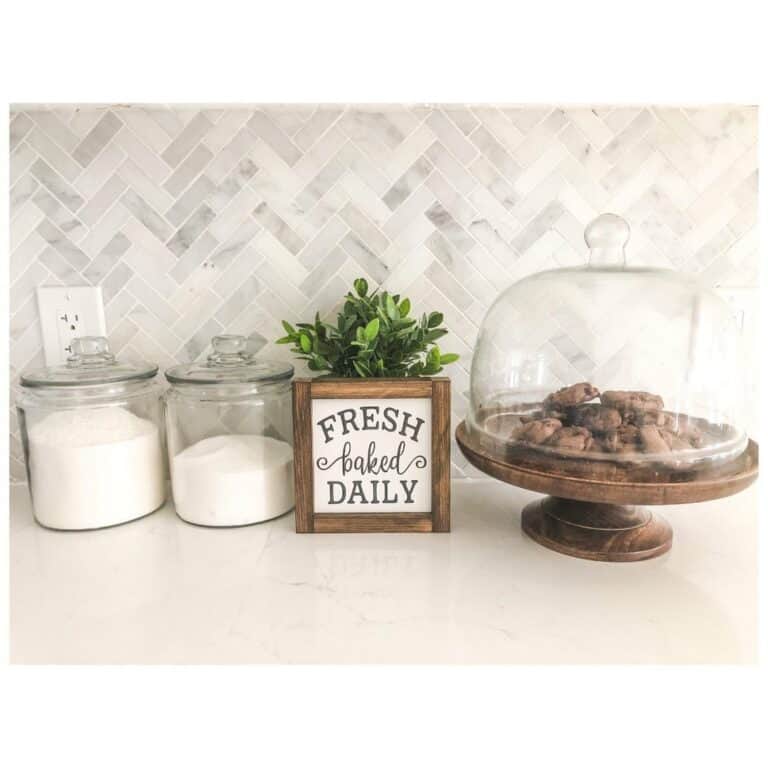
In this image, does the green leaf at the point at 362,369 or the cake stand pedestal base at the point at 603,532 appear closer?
the cake stand pedestal base at the point at 603,532

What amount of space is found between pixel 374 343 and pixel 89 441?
1.48ft

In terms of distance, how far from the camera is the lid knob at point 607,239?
0.97 metres

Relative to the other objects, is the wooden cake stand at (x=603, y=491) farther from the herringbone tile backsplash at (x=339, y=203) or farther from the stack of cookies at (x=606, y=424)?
the herringbone tile backsplash at (x=339, y=203)

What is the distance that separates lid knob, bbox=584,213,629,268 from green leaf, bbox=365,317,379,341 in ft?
1.13

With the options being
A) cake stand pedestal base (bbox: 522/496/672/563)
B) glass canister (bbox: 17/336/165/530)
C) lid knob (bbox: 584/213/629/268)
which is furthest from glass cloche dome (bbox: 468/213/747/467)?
glass canister (bbox: 17/336/165/530)

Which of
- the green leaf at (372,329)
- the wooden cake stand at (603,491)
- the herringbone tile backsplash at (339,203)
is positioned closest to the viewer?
the wooden cake stand at (603,491)

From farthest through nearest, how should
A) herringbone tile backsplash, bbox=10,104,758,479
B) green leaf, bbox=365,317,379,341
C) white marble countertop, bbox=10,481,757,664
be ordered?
herringbone tile backsplash, bbox=10,104,758,479
green leaf, bbox=365,317,379,341
white marble countertop, bbox=10,481,757,664

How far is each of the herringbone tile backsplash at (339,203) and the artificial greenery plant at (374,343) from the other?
134 mm

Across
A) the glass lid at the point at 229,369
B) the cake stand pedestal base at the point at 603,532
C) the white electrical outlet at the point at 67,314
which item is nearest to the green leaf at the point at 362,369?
the glass lid at the point at 229,369

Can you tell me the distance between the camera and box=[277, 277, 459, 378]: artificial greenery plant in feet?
3.30

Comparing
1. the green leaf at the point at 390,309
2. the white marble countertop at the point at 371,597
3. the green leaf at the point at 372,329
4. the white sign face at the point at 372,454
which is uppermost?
the green leaf at the point at 390,309

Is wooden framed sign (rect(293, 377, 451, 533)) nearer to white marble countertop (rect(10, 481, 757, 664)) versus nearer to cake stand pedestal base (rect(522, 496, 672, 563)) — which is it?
white marble countertop (rect(10, 481, 757, 664))

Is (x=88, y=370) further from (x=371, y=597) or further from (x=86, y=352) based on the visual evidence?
(x=371, y=597)

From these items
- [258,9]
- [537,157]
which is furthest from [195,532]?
[537,157]
